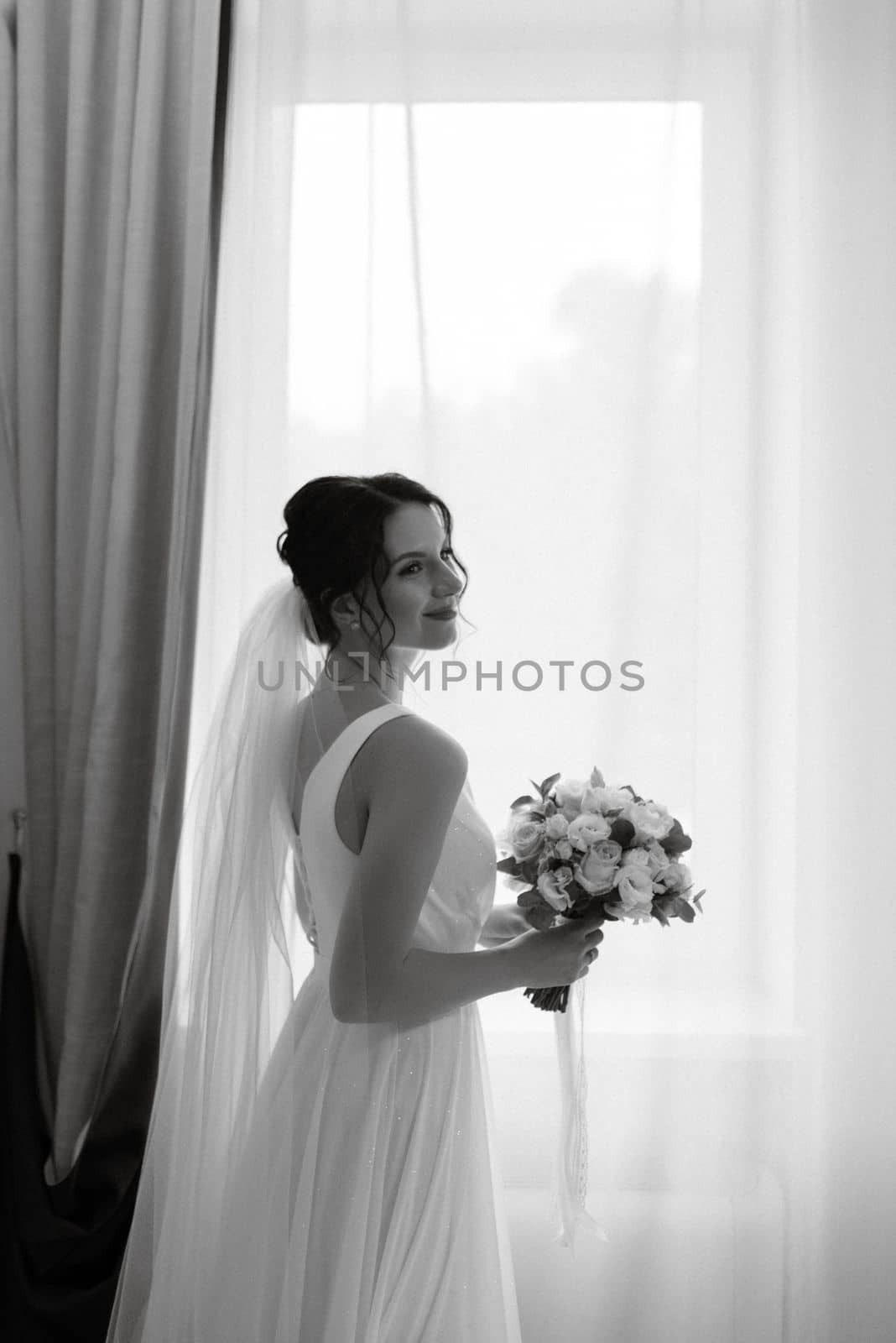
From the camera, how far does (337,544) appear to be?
5.50 ft

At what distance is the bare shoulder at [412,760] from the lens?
150 cm

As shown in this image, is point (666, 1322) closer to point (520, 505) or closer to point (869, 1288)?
point (869, 1288)

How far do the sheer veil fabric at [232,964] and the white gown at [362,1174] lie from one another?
56 mm

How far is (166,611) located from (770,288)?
146 centimetres

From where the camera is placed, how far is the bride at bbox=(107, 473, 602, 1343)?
5.02 feet

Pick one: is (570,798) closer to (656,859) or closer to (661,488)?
(656,859)

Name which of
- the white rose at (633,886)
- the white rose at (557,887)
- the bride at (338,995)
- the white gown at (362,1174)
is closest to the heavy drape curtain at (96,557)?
the bride at (338,995)

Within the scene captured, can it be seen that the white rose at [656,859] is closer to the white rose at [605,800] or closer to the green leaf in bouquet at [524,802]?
the white rose at [605,800]

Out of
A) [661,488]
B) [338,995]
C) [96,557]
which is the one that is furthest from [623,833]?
[96,557]

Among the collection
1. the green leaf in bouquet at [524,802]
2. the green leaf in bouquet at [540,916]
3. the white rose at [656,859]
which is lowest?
the green leaf in bouquet at [540,916]

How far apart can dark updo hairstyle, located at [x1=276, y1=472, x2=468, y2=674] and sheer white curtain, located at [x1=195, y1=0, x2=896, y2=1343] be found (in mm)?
569

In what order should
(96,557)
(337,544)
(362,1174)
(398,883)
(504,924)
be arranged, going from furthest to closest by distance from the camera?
(96,557), (504,924), (337,544), (362,1174), (398,883)

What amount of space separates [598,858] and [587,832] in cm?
4

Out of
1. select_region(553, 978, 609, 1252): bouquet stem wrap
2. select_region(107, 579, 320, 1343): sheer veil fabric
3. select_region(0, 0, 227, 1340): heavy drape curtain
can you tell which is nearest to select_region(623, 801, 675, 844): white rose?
select_region(553, 978, 609, 1252): bouquet stem wrap
